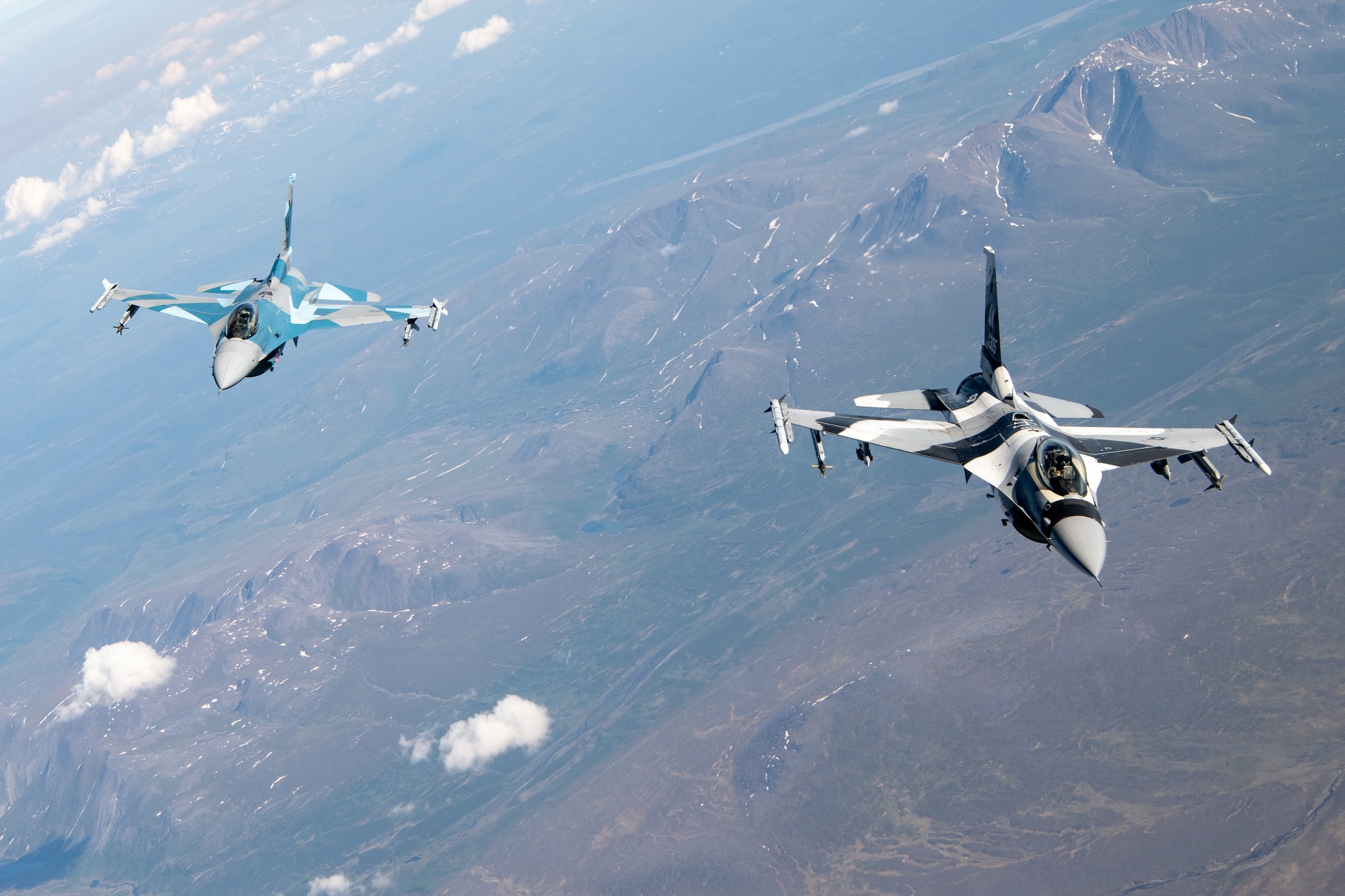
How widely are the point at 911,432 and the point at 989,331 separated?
1168cm

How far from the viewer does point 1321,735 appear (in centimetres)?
19338

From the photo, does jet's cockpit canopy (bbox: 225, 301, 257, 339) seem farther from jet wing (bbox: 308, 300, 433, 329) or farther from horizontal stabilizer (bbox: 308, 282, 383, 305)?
horizontal stabilizer (bbox: 308, 282, 383, 305)

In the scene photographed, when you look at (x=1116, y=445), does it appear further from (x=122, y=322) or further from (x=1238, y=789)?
(x=1238, y=789)

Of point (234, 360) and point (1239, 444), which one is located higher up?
point (234, 360)

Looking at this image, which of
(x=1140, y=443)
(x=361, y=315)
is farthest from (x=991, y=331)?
(x=361, y=315)

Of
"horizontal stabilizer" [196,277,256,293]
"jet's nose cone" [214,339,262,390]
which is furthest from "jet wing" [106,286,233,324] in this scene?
"jet's nose cone" [214,339,262,390]

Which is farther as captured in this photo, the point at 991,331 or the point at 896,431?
the point at 991,331

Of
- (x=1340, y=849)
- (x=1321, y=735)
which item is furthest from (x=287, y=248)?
(x=1321, y=735)

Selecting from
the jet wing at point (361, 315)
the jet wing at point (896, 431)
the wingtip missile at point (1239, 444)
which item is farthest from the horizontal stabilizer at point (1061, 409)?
the jet wing at point (361, 315)

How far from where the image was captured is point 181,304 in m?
62.0

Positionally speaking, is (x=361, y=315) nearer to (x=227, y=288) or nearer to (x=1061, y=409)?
(x=227, y=288)

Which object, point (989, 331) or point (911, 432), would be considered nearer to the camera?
point (911, 432)

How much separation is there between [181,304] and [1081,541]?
55720 millimetres

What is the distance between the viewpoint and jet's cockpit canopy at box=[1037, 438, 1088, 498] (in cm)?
4059
